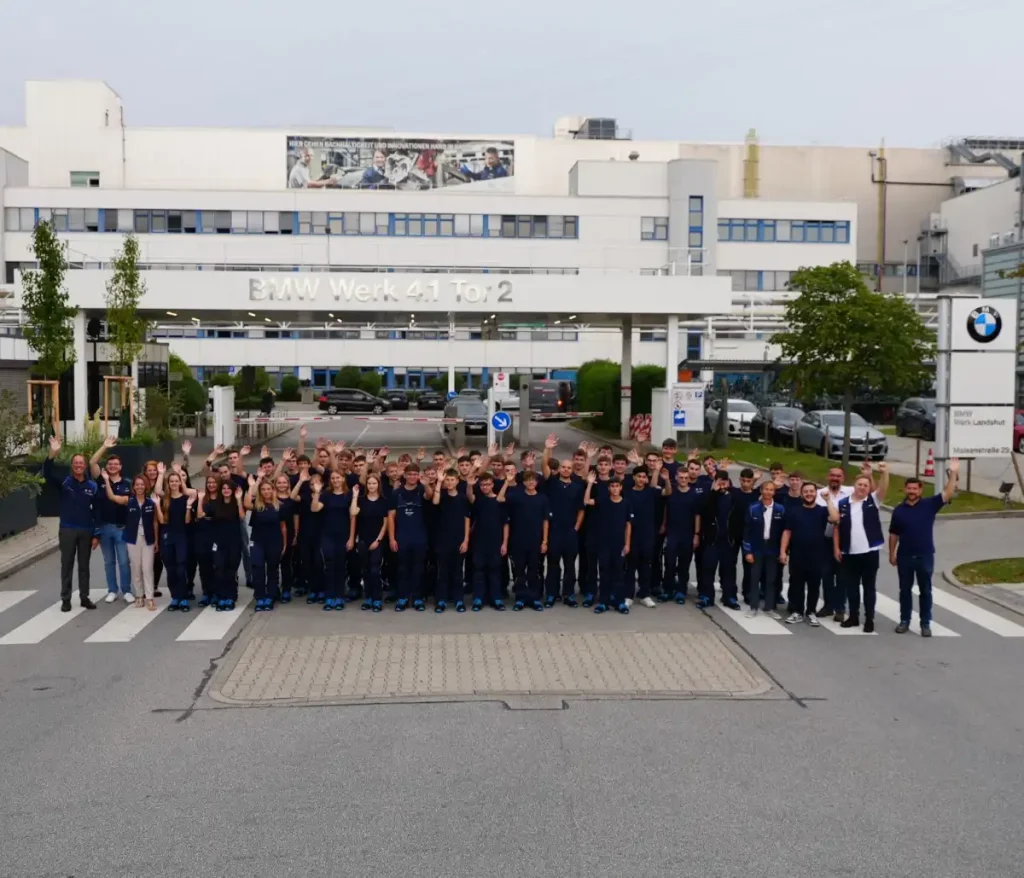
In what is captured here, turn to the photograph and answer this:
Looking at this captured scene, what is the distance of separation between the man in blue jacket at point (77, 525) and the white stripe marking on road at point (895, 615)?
8823mm

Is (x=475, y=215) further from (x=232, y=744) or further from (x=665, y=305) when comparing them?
(x=232, y=744)

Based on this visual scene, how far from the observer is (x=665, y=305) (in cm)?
3612

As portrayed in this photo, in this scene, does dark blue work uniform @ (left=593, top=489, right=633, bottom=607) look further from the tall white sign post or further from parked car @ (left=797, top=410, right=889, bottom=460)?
parked car @ (left=797, top=410, right=889, bottom=460)

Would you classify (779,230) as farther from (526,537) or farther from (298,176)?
(526,537)

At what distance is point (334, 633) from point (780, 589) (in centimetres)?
512

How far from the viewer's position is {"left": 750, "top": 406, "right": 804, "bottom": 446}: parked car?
3794 cm

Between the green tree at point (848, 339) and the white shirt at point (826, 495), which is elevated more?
the green tree at point (848, 339)

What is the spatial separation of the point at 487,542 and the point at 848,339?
18166 mm

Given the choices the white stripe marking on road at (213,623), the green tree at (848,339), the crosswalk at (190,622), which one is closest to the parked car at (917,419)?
the green tree at (848,339)

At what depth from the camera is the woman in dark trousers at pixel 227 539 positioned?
520 inches

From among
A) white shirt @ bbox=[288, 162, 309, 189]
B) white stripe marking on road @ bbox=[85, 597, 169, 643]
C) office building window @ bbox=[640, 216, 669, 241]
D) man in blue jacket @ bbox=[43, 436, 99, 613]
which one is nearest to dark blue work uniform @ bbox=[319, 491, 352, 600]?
white stripe marking on road @ bbox=[85, 597, 169, 643]

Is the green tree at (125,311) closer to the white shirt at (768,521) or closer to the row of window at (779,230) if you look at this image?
the white shirt at (768,521)

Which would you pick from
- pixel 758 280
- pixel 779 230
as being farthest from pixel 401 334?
pixel 779 230

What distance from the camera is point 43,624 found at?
42.4 feet
